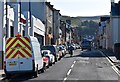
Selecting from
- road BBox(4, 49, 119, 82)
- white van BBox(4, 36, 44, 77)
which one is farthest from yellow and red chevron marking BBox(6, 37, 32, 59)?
road BBox(4, 49, 119, 82)

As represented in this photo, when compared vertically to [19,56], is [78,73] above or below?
below

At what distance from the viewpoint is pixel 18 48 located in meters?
22.6

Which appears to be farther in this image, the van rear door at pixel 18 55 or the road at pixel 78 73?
the van rear door at pixel 18 55

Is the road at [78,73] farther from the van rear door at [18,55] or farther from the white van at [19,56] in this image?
the van rear door at [18,55]

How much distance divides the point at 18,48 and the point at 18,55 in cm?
41

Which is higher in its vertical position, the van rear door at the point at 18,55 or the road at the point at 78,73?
the van rear door at the point at 18,55

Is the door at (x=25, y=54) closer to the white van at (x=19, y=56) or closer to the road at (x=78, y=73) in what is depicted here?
the white van at (x=19, y=56)

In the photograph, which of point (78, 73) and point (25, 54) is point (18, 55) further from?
point (78, 73)

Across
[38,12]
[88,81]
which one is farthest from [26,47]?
[38,12]

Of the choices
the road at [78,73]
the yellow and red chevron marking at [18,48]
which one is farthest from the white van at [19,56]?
the road at [78,73]

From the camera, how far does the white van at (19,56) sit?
2245 centimetres

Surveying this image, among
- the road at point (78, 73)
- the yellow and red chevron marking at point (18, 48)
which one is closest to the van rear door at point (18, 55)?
the yellow and red chevron marking at point (18, 48)

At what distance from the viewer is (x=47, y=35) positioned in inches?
2945

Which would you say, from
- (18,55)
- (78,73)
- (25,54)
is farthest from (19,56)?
(78,73)
